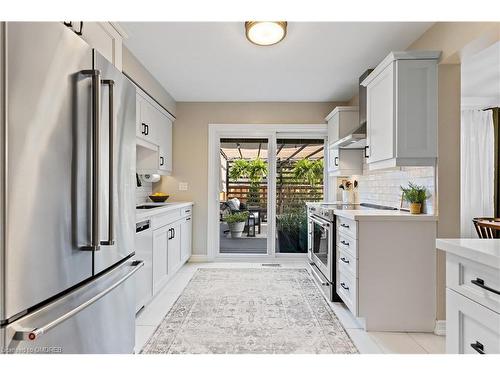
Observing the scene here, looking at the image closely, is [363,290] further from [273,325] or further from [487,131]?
[487,131]

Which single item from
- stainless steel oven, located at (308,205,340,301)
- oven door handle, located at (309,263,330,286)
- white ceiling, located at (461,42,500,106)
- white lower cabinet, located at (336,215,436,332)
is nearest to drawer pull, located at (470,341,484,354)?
white lower cabinet, located at (336,215,436,332)

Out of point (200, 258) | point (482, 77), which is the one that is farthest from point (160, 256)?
point (482, 77)

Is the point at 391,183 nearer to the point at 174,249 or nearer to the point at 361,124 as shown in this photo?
the point at 361,124

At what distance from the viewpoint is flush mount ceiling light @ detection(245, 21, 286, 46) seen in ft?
8.04

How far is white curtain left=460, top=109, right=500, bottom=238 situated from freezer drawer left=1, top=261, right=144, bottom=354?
4938 mm

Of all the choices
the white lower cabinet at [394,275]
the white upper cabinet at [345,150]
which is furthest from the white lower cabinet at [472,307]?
the white upper cabinet at [345,150]

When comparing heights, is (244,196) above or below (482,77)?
below

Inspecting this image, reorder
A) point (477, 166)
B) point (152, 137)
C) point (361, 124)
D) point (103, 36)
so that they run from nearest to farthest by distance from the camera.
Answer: point (103, 36)
point (361, 124)
point (152, 137)
point (477, 166)

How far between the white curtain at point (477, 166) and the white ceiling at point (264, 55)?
2.03 meters

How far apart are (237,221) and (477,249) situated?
162 inches

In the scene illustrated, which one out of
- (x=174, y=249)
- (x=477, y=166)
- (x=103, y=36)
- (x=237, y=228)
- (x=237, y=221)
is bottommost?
(x=174, y=249)

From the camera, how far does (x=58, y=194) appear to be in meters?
1.13

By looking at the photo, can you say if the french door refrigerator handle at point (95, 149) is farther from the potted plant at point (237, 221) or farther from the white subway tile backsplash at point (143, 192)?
the potted plant at point (237, 221)

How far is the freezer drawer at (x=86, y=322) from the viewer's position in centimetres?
99
